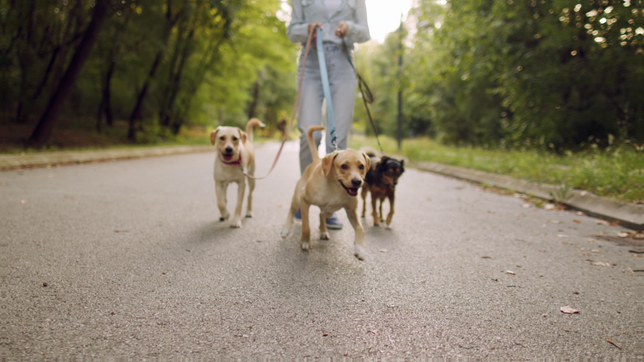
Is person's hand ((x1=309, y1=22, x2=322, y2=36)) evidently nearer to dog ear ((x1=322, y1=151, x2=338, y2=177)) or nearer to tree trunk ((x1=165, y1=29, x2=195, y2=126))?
dog ear ((x1=322, y1=151, x2=338, y2=177))

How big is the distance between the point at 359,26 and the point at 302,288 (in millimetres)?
3059

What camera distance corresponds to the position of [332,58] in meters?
4.80

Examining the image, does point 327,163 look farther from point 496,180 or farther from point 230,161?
point 496,180

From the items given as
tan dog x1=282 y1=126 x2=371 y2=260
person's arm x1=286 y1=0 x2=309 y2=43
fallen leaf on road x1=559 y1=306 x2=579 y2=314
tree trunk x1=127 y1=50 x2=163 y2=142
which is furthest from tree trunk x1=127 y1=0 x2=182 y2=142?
fallen leaf on road x1=559 y1=306 x2=579 y2=314

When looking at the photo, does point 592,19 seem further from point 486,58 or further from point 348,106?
point 348,106

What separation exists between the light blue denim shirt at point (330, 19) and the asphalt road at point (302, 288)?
7.00ft

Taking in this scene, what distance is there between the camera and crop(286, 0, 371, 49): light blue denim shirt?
4750mm

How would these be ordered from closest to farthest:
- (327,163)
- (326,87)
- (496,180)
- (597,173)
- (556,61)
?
(327,163) < (326,87) < (597,173) < (496,180) < (556,61)

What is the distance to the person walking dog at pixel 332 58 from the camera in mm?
4789

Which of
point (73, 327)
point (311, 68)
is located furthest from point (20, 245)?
point (311, 68)

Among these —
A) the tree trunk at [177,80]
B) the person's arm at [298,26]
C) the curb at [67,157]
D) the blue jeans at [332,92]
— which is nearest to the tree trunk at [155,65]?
the tree trunk at [177,80]

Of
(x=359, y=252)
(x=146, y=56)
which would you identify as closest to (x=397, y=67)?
(x=146, y=56)

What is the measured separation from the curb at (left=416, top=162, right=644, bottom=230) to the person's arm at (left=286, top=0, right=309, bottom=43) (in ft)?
14.1

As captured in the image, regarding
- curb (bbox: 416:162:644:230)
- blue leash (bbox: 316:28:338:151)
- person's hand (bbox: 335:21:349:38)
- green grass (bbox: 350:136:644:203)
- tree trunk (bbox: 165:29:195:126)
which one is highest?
tree trunk (bbox: 165:29:195:126)
